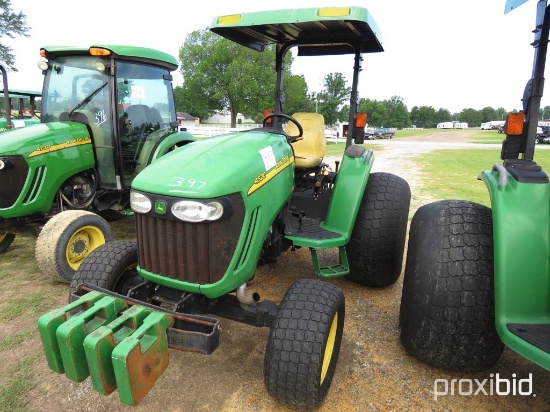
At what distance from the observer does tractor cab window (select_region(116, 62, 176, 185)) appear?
450cm

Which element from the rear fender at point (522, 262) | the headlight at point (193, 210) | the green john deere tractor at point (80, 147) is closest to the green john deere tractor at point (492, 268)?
the rear fender at point (522, 262)

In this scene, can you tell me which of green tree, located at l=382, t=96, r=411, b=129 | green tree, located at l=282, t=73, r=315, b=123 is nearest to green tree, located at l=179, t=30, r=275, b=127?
green tree, located at l=282, t=73, r=315, b=123

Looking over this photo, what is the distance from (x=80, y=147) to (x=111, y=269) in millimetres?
2420

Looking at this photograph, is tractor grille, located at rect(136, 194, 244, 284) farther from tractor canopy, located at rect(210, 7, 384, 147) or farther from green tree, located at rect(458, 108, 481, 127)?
green tree, located at rect(458, 108, 481, 127)

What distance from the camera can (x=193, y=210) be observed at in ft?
6.33

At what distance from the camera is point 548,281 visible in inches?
76.5

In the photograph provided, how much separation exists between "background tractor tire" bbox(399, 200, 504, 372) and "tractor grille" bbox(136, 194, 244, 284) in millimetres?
1109

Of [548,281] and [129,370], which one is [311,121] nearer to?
[548,281]

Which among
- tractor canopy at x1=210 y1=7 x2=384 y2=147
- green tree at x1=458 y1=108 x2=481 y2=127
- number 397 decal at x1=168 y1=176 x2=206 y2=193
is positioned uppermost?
green tree at x1=458 y1=108 x2=481 y2=127

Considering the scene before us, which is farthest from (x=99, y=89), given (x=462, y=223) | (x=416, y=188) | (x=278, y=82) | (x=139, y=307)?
(x=416, y=188)

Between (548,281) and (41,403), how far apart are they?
2.80 metres

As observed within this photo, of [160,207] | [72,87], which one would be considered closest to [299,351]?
[160,207]

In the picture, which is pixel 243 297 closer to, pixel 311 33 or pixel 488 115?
pixel 311 33

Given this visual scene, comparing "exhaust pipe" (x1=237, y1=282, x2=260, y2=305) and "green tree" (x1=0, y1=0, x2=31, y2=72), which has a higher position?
"green tree" (x1=0, y1=0, x2=31, y2=72)
